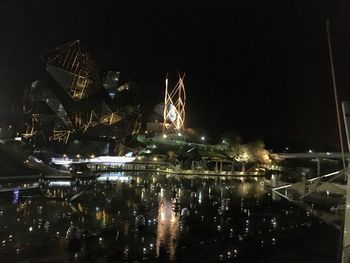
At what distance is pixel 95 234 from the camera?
861 inches

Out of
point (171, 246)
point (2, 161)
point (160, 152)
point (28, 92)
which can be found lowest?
point (171, 246)

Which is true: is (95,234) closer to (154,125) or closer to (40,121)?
(40,121)

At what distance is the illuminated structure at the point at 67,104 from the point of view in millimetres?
86812

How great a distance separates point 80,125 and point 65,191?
183ft

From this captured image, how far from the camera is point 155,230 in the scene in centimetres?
2347

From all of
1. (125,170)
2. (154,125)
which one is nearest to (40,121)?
(125,170)

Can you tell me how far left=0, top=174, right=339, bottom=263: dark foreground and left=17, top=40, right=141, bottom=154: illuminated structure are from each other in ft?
170

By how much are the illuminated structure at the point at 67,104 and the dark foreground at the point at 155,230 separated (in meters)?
51.8

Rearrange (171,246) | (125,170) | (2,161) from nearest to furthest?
(171,246), (2,161), (125,170)

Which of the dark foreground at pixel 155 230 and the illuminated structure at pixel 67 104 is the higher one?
the illuminated structure at pixel 67 104

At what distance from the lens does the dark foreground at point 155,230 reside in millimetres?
18391

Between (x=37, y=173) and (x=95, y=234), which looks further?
(x=37, y=173)

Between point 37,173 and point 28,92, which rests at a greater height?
point 28,92

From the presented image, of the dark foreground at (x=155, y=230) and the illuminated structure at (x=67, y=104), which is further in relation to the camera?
the illuminated structure at (x=67, y=104)
